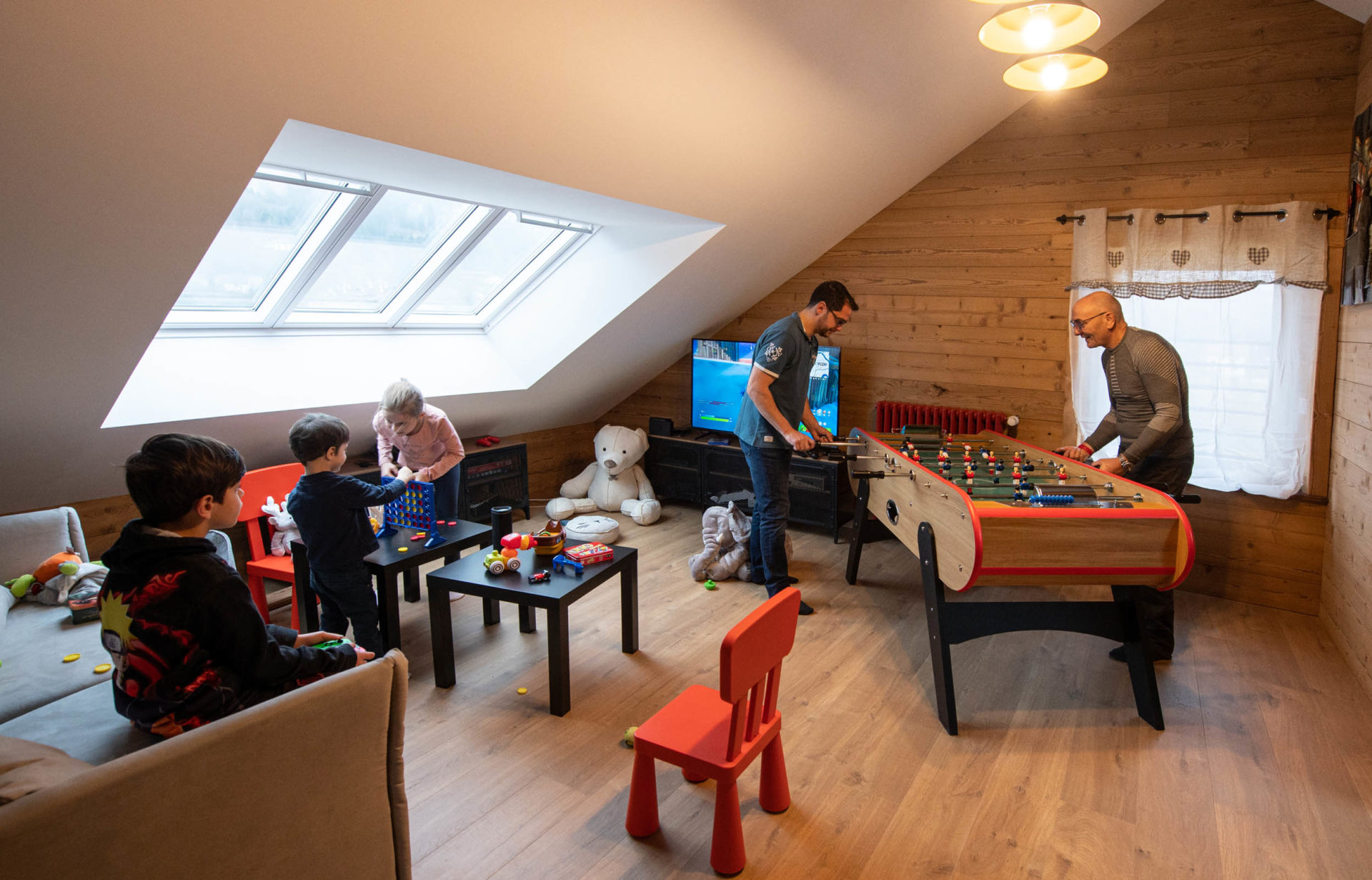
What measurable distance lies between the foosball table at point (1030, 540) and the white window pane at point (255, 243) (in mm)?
2812

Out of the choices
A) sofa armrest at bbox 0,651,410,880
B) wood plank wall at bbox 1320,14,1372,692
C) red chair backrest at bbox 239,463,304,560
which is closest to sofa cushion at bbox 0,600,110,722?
red chair backrest at bbox 239,463,304,560

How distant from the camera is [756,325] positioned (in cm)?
531

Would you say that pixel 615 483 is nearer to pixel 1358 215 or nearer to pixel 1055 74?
pixel 1055 74

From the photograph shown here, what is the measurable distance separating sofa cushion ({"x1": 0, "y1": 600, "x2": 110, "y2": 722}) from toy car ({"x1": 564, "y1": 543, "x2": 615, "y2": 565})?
144cm

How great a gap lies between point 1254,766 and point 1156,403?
→ 1.35m

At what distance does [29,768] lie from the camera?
1.33 metres

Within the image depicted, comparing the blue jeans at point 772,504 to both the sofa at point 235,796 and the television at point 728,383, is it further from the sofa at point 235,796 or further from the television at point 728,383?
the sofa at point 235,796

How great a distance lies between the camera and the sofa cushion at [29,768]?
1.25 meters

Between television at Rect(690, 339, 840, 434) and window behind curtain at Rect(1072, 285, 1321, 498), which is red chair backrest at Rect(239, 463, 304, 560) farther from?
window behind curtain at Rect(1072, 285, 1321, 498)

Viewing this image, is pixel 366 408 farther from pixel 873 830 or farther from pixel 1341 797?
pixel 1341 797

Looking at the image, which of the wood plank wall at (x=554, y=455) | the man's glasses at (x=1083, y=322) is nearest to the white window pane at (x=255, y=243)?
the wood plank wall at (x=554, y=455)

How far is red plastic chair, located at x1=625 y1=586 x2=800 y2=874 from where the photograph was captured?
1.78 metres

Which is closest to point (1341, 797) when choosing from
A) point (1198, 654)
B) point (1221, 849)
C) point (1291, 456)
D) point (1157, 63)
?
point (1221, 849)

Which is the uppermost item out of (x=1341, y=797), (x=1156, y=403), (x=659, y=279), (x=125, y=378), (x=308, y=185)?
(x=308, y=185)
